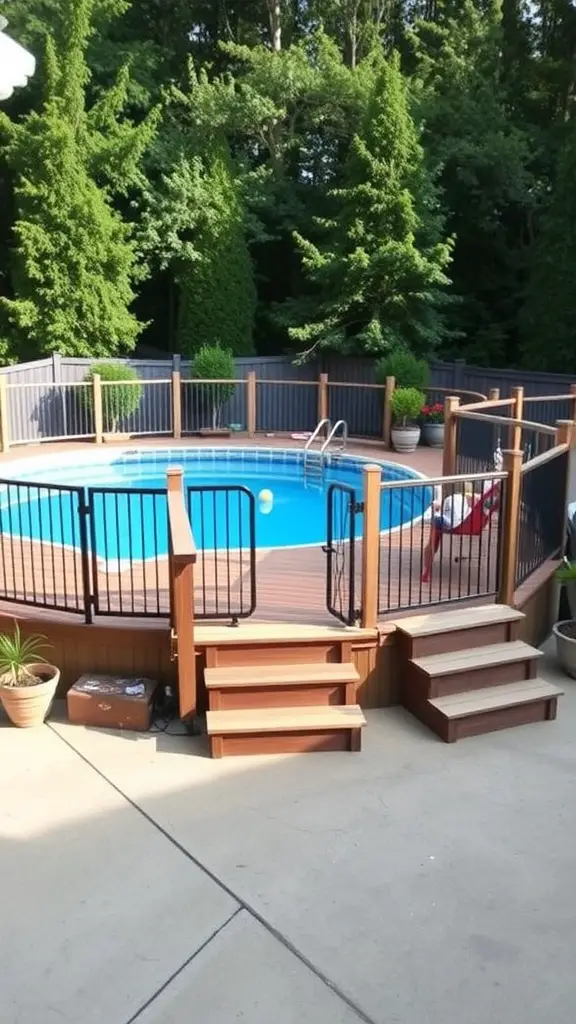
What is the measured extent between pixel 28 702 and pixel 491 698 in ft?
8.87

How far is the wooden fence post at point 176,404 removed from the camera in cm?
1467

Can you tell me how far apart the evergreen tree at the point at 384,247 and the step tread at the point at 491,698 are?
11.0 meters

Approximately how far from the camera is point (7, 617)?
5402 millimetres

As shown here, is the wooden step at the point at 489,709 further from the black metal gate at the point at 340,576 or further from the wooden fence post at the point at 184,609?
the wooden fence post at the point at 184,609

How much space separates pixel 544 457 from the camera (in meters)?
6.09

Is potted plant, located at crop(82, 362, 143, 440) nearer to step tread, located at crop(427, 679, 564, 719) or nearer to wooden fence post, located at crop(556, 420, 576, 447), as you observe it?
wooden fence post, located at crop(556, 420, 576, 447)

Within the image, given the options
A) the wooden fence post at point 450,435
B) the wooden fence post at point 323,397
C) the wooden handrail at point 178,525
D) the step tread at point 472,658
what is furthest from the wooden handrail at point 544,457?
the wooden fence post at point 323,397

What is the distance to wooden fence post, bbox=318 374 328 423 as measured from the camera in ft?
48.8

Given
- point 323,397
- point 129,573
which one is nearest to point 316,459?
point 323,397

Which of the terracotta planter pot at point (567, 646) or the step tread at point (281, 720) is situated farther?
the terracotta planter pot at point (567, 646)

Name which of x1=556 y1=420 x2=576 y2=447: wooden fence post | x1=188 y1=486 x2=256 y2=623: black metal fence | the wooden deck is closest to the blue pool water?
x1=188 y1=486 x2=256 y2=623: black metal fence

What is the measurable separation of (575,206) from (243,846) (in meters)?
14.8

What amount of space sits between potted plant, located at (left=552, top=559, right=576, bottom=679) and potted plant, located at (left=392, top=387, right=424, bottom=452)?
23.7ft

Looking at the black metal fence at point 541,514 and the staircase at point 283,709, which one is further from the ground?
the black metal fence at point 541,514
